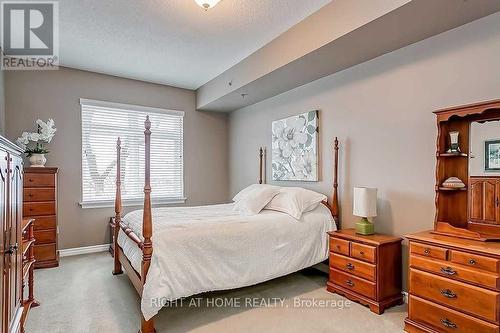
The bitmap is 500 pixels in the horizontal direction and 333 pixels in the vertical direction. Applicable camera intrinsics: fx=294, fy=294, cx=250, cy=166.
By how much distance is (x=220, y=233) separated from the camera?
2686 mm

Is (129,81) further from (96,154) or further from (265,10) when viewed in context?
(265,10)

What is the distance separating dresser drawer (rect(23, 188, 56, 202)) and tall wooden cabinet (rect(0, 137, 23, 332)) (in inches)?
89.8

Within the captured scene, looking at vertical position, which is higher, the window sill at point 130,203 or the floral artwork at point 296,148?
the floral artwork at point 296,148

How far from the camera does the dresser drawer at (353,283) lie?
2.75 m

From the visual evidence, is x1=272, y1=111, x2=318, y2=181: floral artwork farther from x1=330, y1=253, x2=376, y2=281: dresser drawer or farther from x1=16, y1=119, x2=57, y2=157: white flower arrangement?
x1=16, y1=119, x2=57, y2=157: white flower arrangement

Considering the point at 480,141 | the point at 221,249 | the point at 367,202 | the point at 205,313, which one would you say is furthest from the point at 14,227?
the point at 480,141

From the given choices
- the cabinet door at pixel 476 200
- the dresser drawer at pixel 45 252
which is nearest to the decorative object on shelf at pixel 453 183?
the cabinet door at pixel 476 200

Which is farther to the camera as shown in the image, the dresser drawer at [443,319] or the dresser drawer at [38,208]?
the dresser drawer at [38,208]

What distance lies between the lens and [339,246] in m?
3.10

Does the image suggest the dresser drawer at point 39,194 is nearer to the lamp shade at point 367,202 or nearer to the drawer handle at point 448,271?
the lamp shade at point 367,202

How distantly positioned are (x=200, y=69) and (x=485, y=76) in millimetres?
3442

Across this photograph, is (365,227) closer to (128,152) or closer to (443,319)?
(443,319)

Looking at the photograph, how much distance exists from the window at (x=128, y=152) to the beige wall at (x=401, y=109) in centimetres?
266

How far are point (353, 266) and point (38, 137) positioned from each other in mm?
4314
